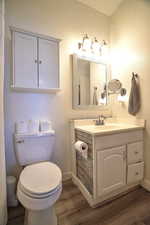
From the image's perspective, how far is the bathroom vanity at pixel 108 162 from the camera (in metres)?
1.40

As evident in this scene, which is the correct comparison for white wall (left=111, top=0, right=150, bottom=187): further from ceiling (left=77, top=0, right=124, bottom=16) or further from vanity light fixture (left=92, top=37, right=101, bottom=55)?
vanity light fixture (left=92, top=37, right=101, bottom=55)

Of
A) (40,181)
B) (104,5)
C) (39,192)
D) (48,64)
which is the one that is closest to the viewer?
(39,192)

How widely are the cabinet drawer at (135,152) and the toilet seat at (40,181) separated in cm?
93

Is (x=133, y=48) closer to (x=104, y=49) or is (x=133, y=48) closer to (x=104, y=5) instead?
(x=104, y=49)

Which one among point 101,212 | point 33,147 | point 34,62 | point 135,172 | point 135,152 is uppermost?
point 34,62

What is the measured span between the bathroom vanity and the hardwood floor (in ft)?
0.28

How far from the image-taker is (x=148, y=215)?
1.32 metres

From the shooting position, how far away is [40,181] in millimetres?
1071

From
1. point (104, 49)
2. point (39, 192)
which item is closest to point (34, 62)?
point (104, 49)

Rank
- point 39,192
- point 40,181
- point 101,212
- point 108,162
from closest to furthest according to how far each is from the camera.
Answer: point 39,192 < point 40,181 < point 101,212 < point 108,162

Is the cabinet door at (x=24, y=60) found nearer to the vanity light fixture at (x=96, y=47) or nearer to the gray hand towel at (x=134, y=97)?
the vanity light fixture at (x=96, y=47)

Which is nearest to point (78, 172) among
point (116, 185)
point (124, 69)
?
point (116, 185)

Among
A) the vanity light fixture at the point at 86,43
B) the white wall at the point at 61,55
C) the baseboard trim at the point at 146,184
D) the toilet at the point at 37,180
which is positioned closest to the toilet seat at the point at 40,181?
the toilet at the point at 37,180

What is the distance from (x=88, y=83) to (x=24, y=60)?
0.93 metres
